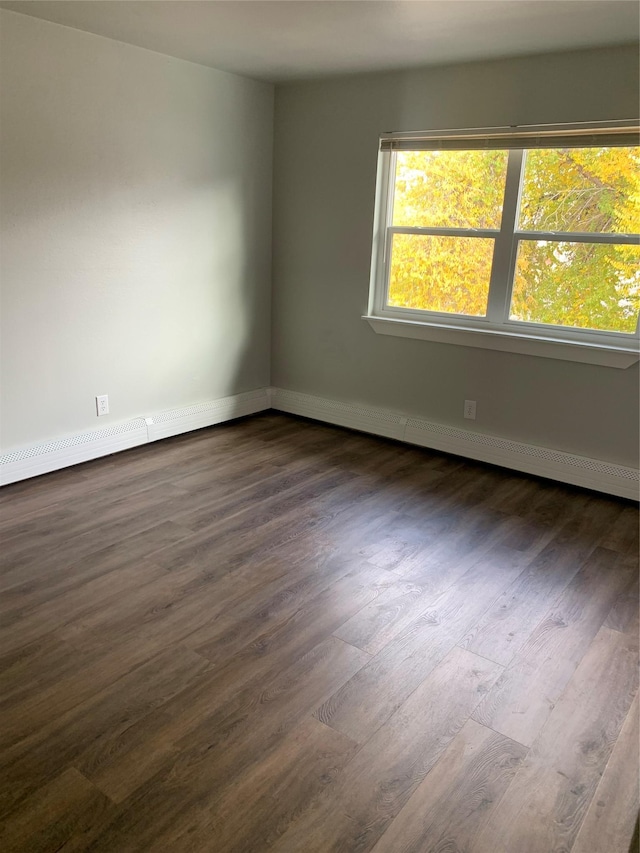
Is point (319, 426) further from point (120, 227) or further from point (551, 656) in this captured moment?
point (551, 656)

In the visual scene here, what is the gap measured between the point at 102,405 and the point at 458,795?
9.41ft

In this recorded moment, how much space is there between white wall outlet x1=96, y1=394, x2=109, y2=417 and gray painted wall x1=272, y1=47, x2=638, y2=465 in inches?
57.3

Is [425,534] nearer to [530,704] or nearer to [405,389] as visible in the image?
[530,704]

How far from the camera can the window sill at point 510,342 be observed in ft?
11.0

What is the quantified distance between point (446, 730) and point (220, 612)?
2.97 feet

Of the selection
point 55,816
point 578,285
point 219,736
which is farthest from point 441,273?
point 55,816

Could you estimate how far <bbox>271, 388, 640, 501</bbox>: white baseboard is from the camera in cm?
351

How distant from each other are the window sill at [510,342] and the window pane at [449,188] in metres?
0.61

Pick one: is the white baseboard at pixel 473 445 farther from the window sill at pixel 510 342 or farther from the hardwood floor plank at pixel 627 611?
the hardwood floor plank at pixel 627 611

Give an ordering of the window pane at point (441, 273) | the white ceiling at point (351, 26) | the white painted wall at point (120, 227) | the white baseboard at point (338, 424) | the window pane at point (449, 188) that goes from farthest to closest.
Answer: the window pane at point (441, 273), the window pane at point (449, 188), the white baseboard at point (338, 424), the white painted wall at point (120, 227), the white ceiling at point (351, 26)

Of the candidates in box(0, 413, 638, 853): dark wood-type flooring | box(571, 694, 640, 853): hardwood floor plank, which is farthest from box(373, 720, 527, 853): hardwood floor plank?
box(571, 694, 640, 853): hardwood floor plank

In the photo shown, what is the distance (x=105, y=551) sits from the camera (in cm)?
274

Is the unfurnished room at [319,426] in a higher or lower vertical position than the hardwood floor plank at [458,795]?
higher

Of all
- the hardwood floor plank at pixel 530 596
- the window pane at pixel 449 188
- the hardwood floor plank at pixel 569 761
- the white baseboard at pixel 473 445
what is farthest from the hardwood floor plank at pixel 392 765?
the window pane at pixel 449 188
